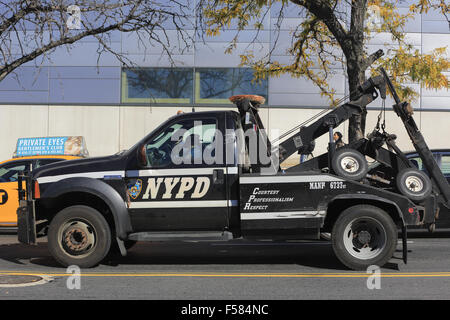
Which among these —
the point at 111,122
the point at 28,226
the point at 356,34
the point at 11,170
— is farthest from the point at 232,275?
the point at 111,122

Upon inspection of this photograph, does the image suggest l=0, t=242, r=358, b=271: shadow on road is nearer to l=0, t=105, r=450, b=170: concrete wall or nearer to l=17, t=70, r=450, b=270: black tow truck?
l=17, t=70, r=450, b=270: black tow truck

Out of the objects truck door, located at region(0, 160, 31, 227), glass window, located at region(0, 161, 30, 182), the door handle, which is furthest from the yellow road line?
glass window, located at region(0, 161, 30, 182)

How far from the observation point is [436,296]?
5875mm

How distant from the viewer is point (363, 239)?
23.7 ft

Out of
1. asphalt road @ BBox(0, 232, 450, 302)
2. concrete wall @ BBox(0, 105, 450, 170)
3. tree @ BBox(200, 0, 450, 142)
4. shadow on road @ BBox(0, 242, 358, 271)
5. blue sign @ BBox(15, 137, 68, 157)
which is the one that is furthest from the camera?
concrete wall @ BBox(0, 105, 450, 170)

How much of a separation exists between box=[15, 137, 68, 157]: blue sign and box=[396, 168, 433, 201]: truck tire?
30.6 ft

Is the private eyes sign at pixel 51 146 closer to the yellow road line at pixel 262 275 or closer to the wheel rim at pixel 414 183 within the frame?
the yellow road line at pixel 262 275

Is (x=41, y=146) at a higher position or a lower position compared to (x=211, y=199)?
higher

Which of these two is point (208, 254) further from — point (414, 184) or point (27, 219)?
point (414, 184)

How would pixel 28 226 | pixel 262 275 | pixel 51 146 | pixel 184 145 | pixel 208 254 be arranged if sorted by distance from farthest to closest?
1. pixel 51 146
2. pixel 208 254
3. pixel 28 226
4. pixel 184 145
5. pixel 262 275

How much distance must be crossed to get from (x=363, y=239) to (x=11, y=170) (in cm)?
747

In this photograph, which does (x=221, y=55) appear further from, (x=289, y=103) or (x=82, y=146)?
(x=82, y=146)

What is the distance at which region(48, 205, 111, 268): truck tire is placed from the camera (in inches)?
288

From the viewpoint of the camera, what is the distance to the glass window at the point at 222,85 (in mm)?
22578
